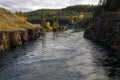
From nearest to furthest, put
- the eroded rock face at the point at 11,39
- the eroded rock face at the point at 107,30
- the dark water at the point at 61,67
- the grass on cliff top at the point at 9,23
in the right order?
1. the dark water at the point at 61,67
2. the eroded rock face at the point at 11,39
3. the eroded rock face at the point at 107,30
4. the grass on cliff top at the point at 9,23

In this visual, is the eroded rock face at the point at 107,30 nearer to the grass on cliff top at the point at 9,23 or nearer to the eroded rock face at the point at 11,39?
the eroded rock face at the point at 11,39

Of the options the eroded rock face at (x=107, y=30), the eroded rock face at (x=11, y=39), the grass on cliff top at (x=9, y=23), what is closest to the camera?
the eroded rock face at (x=11, y=39)

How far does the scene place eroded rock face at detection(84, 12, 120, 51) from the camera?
6621 cm

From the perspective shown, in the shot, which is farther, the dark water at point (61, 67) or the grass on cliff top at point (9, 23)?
the grass on cliff top at point (9, 23)

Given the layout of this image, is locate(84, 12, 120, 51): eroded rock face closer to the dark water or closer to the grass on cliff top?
the dark water

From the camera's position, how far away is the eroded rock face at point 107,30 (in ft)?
217

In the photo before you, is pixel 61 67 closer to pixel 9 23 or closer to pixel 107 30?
pixel 107 30

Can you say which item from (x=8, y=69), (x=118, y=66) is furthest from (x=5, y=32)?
(x=118, y=66)

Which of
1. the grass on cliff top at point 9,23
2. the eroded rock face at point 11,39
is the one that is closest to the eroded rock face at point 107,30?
the eroded rock face at point 11,39

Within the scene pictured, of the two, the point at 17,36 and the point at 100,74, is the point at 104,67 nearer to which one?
the point at 100,74

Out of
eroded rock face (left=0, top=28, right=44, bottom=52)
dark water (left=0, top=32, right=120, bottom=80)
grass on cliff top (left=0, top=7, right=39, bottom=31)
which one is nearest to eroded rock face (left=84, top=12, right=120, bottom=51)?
dark water (left=0, top=32, right=120, bottom=80)

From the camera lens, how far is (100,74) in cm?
3950

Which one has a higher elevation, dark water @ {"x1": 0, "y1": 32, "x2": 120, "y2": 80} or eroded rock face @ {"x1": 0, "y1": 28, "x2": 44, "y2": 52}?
eroded rock face @ {"x1": 0, "y1": 28, "x2": 44, "y2": 52}

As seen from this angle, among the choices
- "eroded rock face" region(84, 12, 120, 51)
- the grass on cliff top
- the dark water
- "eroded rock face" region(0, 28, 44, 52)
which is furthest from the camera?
the grass on cliff top
